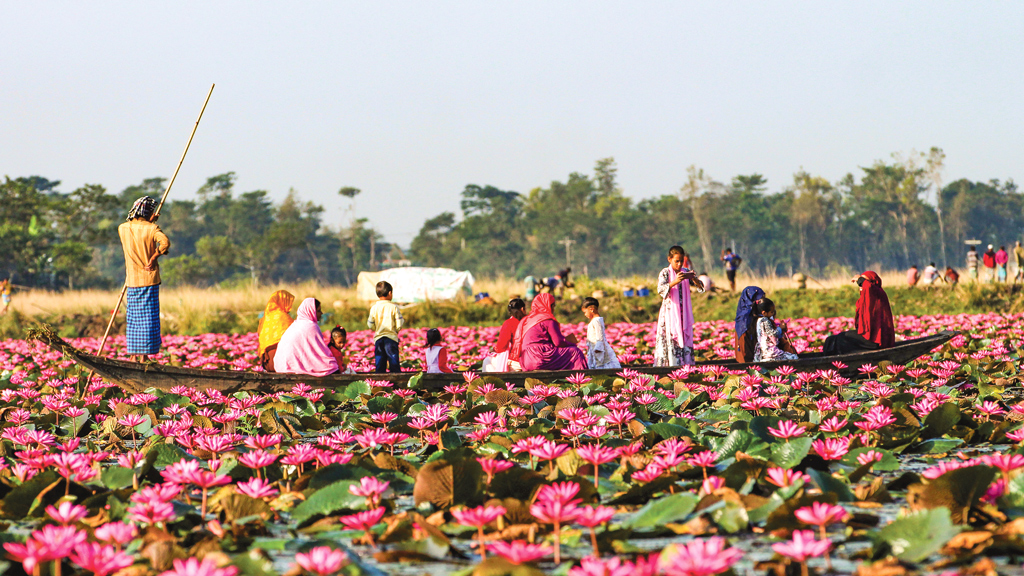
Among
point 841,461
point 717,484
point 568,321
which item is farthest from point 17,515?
point 568,321

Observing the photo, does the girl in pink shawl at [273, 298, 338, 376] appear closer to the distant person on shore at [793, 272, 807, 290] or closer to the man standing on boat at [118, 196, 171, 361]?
the man standing on boat at [118, 196, 171, 361]

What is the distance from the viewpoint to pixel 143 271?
6734mm

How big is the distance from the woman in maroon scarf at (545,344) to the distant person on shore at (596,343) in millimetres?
208

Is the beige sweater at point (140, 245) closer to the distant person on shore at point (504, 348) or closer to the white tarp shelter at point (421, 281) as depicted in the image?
the distant person on shore at point (504, 348)

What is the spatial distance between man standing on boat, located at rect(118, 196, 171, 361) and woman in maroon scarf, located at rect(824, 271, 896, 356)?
588 centimetres

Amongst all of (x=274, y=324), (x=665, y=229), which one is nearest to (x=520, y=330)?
(x=274, y=324)

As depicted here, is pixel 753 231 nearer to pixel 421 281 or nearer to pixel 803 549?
pixel 421 281

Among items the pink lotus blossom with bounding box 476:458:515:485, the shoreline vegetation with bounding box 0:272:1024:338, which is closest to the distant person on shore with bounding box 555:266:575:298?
the shoreline vegetation with bounding box 0:272:1024:338

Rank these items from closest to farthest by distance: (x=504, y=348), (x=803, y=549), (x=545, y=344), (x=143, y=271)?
(x=803, y=549) → (x=143, y=271) → (x=545, y=344) → (x=504, y=348)

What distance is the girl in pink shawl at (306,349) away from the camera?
6.74 m

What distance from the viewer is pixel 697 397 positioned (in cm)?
543

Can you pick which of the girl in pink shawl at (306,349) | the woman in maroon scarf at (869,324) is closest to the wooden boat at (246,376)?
the girl in pink shawl at (306,349)

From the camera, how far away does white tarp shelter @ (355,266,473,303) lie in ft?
84.9

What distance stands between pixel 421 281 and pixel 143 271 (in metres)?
20.6
